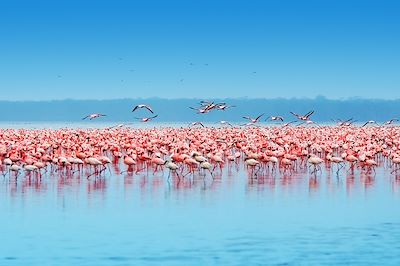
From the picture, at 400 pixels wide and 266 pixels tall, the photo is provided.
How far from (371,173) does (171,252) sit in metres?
14.4

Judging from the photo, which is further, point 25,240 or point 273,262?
point 25,240

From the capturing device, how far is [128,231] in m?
15.8

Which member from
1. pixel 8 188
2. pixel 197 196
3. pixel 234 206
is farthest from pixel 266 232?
pixel 8 188

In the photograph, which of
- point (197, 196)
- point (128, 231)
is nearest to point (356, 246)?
point (128, 231)

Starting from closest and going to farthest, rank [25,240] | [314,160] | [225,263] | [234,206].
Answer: [225,263], [25,240], [234,206], [314,160]

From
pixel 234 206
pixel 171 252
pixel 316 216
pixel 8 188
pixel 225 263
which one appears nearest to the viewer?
pixel 225 263

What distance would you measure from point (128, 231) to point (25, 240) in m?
1.80

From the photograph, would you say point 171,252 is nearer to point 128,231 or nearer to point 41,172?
point 128,231

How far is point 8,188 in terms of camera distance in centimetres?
2227

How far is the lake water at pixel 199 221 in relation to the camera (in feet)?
45.0

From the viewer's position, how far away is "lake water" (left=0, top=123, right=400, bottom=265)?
13.7m

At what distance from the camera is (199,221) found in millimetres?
17016

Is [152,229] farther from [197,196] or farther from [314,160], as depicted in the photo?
[314,160]

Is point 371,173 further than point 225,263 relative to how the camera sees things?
Yes
